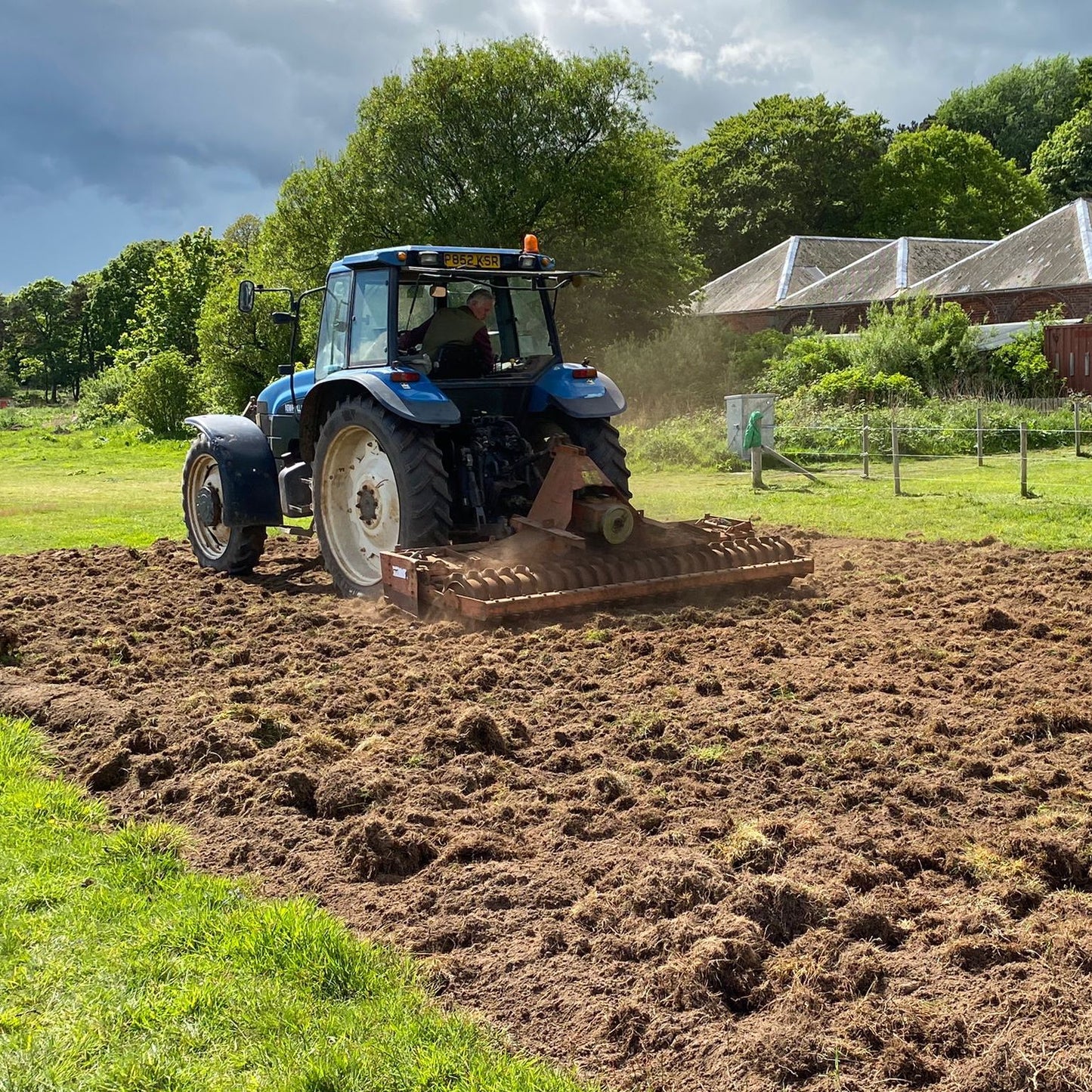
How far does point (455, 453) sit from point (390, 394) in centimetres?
81

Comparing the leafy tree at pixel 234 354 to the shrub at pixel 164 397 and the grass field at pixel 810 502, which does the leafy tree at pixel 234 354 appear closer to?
the shrub at pixel 164 397

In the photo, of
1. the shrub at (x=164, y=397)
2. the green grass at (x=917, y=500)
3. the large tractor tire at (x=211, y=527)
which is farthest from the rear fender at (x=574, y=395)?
the shrub at (x=164, y=397)

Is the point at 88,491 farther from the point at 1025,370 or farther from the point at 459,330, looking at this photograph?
the point at 1025,370

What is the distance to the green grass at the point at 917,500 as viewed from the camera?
11.3 metres

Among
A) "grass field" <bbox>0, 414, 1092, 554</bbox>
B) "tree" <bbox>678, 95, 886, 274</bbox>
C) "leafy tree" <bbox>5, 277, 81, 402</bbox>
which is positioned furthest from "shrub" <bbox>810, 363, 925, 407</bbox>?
"leafy tree" <bbox>5, 277, 81, 402</bbox>

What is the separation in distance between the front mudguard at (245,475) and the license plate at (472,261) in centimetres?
252

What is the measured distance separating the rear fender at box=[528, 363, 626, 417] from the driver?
17.1 inches

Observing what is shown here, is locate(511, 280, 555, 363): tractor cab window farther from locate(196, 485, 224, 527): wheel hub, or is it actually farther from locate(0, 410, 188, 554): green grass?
locate(0, 410, 188, 554): green grass

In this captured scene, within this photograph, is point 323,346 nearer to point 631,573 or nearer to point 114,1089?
point 631,573

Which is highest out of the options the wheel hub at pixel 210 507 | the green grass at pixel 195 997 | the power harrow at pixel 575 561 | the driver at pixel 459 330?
the driver at pixel 459 330

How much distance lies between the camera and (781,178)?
54906 mm

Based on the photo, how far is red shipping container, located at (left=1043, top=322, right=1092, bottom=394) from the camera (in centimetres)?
2675

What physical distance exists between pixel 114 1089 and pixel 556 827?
5.97 feet

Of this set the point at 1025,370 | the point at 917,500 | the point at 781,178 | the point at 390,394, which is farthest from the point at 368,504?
the point at 781,178
